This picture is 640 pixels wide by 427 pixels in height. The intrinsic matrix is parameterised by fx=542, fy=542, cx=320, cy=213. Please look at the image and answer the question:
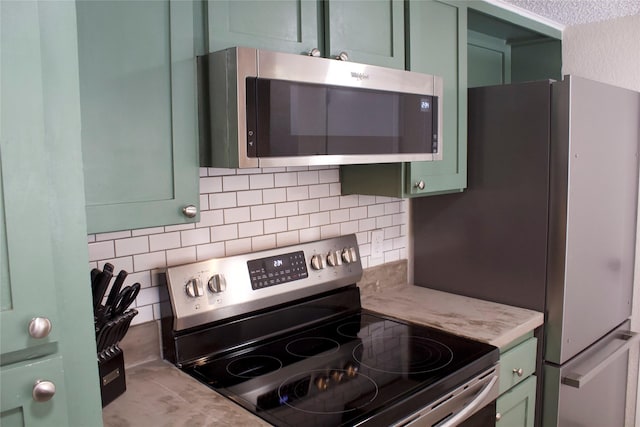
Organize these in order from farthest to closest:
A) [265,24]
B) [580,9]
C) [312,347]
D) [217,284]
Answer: [580,9], [312,347], [217,284], [265,24]

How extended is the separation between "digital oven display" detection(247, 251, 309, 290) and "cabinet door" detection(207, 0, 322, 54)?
69 cm

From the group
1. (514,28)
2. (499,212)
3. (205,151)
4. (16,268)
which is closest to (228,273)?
(205,151)

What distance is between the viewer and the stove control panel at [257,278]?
158cm

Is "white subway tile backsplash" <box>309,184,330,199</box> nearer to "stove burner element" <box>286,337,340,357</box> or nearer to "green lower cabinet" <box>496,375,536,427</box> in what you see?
"stove burner element" <box>286,337,340,357</box>

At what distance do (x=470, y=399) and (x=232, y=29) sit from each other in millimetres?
1244

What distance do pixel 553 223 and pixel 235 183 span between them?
1.15 m

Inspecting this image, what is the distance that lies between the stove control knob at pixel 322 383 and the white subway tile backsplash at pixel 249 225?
0.52 m

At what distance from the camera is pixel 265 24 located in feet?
4.62

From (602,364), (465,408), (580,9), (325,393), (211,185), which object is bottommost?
(602,364)

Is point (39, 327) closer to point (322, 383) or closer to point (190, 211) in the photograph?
point (190, 211)

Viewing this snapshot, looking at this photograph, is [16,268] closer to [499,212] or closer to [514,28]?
[499,212]

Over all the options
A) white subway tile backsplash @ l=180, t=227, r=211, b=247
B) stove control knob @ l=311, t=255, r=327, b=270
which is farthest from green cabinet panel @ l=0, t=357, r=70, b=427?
stove control knob @ l=311, t=255, r=327, b=270

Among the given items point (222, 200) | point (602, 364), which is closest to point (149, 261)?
point (222, 200)

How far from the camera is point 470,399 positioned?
1619 millimetres
